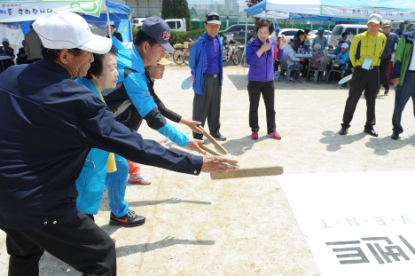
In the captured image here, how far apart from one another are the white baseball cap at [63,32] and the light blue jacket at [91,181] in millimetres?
627

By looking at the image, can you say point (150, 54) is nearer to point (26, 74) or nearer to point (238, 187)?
point (26, 74)

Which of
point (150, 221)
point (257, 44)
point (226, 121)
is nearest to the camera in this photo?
point (150, 221)

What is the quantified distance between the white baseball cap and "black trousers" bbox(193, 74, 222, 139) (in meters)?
3.75

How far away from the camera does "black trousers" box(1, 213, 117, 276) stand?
1.68m

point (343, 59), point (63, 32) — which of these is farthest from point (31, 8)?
point (343, 59)

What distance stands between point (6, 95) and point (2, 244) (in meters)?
2.02

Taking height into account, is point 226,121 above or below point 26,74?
below

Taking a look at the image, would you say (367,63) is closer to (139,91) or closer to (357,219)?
(357,219)

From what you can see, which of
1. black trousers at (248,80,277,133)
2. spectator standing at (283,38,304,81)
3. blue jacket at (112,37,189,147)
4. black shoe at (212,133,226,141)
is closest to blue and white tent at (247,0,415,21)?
spectator standing at (283,38,304,81)

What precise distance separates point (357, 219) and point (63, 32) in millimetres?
2870

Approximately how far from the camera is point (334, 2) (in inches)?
373

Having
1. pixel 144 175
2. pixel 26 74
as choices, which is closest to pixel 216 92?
pixel 144 175

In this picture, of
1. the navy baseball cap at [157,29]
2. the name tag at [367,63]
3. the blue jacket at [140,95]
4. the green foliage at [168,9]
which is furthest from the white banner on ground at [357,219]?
the green foliage at [168,9]

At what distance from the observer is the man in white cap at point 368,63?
5348mm
